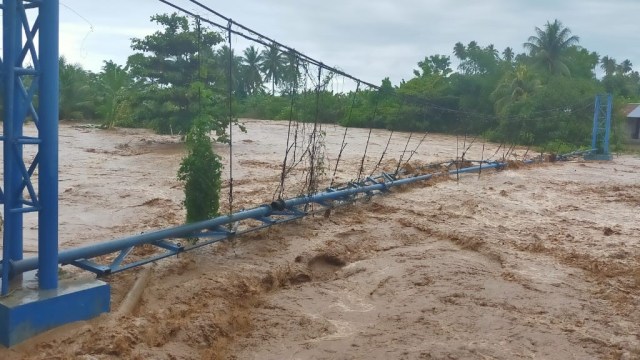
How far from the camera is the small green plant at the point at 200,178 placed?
6406mm

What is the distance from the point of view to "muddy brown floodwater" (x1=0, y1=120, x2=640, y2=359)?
425 centimetres

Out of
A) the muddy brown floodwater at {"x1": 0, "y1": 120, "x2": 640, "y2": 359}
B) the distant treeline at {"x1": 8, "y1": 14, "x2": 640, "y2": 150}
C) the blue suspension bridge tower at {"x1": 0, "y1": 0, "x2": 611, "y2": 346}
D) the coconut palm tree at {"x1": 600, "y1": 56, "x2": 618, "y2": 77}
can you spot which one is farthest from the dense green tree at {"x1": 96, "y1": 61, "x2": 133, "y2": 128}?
the coconut palm tree at {"x1": 600, "y1": 56, "x2": 618, "y2": 77}

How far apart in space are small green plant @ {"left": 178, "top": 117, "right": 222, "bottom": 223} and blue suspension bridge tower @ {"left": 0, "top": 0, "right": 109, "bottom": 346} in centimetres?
230

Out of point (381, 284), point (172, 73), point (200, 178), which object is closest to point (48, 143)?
point (200, 178)

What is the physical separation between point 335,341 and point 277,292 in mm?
1243

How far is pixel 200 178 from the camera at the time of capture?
6473 millimetres

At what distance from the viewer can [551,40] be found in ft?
146

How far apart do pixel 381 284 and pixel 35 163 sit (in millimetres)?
3295

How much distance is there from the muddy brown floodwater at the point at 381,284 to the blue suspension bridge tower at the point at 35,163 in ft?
0.58

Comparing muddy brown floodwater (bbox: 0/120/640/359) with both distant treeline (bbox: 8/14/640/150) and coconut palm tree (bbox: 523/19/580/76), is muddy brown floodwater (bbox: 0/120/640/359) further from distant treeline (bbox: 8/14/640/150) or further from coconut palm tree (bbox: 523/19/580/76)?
coconut palm tree (bbox: 523/19/580/76)

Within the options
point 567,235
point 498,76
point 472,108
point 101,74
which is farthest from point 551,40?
point 567,235

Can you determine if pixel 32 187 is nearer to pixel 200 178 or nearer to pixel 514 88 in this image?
pixel 200 178

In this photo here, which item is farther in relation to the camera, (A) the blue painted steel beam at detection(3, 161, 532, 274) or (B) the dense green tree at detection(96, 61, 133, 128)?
(B) the dense green tree at detection(96, 61, 133, 128)

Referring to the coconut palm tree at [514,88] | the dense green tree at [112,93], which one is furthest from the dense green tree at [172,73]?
the coconut palm tree at [514,88]
